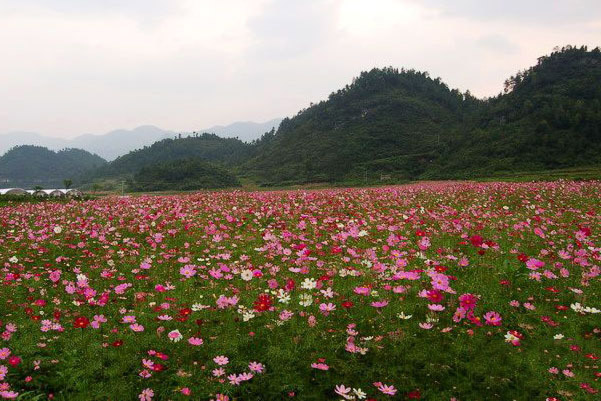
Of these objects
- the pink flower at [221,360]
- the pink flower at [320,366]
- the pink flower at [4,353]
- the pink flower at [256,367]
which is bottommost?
the pink flower at [256,367]

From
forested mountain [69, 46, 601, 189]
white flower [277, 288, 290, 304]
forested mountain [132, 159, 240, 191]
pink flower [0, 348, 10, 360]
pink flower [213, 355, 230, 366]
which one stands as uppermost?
forested mountain [69, 46, 601, 189]

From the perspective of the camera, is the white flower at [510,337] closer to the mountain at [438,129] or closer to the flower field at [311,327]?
the flower field at [311,327]

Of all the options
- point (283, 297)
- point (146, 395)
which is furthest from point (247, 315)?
point (146, 395)

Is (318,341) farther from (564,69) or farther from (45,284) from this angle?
(564,69)

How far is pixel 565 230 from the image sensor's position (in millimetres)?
8680

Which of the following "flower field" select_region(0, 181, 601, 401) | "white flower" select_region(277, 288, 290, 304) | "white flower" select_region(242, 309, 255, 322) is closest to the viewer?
"flower field" select_region(0, 181, 601, 401)

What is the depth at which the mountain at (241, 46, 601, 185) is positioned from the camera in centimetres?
7581

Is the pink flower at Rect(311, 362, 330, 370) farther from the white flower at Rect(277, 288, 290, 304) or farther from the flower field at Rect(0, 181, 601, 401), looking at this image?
the white flower at Rect(277, 288, 290, 304)

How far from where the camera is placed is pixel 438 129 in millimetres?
126500

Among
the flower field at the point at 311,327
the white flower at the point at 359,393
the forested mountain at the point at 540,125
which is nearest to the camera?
the white flower at the point at 359,393

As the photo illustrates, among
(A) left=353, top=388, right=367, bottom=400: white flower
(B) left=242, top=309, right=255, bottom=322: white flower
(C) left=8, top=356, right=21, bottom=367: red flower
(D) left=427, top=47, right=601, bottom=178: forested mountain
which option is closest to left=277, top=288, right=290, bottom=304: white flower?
(B) left=242, top=309, right=255, bottom=322: white flower

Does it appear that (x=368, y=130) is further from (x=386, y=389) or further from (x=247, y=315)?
(x=386, y=389)

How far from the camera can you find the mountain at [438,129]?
75.8m

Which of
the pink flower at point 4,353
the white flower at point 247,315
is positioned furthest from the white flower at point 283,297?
the pink flower at point 4,353
